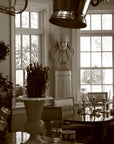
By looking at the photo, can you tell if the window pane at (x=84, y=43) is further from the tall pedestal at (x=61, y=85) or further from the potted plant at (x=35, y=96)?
the potted plant at (x=35, y=96)

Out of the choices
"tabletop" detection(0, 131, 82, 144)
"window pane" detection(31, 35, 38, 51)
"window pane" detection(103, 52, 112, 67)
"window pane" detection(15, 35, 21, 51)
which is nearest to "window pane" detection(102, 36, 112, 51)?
"window pane" detection(103, 52, 112, 67)

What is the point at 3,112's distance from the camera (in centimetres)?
194

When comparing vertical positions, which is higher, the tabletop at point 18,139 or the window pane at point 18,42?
the window pane at point 18,42

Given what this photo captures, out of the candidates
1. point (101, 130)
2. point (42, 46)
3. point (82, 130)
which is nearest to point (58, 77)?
point (42, 46)

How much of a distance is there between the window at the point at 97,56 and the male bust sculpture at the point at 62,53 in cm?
41

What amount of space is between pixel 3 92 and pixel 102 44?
2419mm

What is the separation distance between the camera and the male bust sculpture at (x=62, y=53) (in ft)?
20.5

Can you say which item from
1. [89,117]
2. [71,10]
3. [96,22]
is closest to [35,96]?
[71,10]

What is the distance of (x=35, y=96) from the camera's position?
199 cm

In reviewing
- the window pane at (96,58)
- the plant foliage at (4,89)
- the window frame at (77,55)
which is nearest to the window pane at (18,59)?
the plant foliage at (4,89)

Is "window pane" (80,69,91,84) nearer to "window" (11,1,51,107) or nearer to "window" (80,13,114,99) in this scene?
"window" (80,13,114,99)

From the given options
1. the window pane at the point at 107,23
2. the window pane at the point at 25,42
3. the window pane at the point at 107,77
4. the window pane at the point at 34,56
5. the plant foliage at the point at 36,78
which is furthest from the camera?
the window pane at the point at 107,77

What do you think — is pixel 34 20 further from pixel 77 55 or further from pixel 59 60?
pixel 77 55

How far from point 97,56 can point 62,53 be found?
86cm
